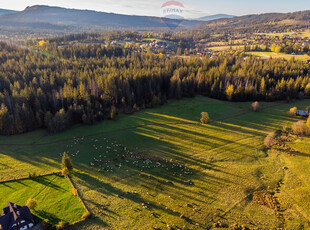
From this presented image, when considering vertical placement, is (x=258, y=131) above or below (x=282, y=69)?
below

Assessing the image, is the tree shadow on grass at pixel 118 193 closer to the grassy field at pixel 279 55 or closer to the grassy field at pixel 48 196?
the grassy field at pixel 48 196

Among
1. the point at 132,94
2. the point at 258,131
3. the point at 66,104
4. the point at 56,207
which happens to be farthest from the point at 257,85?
the point at 56,207

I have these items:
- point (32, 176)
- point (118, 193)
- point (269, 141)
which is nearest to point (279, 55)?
point (269, 141)

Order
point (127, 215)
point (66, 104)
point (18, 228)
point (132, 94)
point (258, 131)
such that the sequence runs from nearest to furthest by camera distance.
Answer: point (18, 228), point (127, 215), point (258, 131), point (66, 104), point (132, 94)

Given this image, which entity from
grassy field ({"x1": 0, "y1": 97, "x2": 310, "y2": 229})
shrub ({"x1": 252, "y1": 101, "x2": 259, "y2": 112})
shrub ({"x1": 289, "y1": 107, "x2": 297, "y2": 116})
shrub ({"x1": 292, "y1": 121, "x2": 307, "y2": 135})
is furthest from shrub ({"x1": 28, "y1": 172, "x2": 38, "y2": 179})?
shrub ({"x1": 289, "y1": 107, "x2": 297, "y2": 116})

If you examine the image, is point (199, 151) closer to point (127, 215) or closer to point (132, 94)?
point (127, 215)

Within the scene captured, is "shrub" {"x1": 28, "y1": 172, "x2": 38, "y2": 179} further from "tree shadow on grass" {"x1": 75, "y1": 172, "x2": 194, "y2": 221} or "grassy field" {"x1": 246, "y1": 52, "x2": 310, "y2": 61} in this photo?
"grassy field" {"x1": 246, "y1": 52, "x2": 310, "y2": 61}
